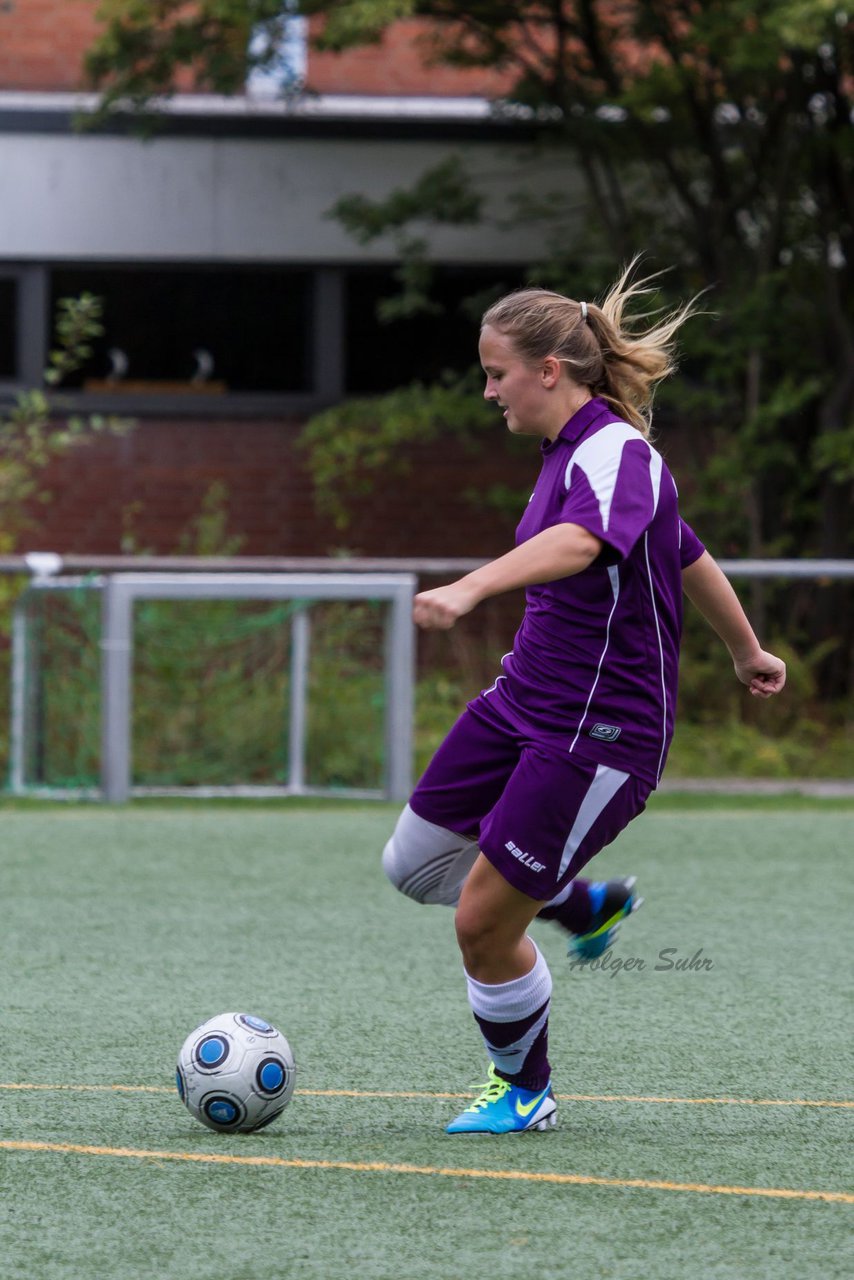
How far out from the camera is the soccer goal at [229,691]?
1099cm

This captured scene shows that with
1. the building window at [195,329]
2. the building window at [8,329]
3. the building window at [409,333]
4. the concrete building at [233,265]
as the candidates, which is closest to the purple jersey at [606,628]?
the concrete building at [233,265]

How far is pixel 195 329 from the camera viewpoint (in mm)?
16078

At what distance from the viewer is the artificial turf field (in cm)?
359

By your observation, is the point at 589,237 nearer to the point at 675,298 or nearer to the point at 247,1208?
the point at 675,298

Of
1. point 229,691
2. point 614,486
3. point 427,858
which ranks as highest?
point 614,486

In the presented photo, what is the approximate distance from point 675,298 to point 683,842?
19.0 ft

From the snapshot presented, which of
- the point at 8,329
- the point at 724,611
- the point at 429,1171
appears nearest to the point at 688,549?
the point at 724,611

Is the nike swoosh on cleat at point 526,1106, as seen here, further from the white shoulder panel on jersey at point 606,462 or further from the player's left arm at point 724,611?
the white shoulder panel on jersey at point 606,462

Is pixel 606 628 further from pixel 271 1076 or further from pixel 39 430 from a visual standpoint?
pixel 39 430

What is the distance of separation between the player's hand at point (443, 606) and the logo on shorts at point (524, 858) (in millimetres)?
724

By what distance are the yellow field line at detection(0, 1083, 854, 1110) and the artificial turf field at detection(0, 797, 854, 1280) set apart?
0.04 ft

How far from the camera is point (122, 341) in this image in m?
15.9

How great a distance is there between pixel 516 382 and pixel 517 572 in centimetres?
64

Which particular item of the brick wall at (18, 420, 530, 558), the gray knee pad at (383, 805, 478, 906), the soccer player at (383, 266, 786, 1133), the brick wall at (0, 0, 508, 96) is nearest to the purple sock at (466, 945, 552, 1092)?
the soccer player at (383, 266, 786, 1133)
